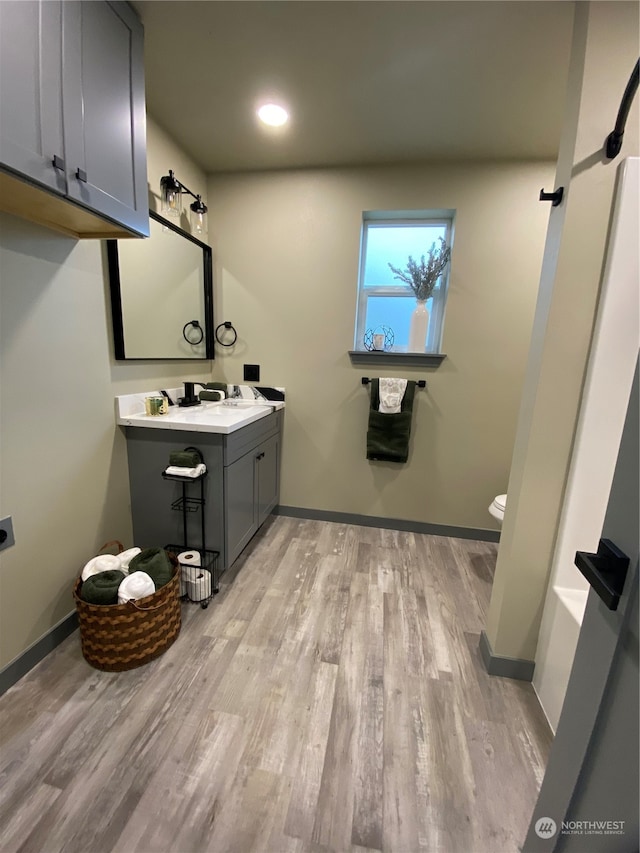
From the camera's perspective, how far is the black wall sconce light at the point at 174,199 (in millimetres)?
1920

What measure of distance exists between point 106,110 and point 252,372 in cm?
159

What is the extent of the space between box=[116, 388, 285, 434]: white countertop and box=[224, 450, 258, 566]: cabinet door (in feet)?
0.73

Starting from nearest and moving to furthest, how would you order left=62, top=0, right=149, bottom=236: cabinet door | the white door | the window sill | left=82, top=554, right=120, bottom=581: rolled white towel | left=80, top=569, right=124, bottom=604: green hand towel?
the white door
left=62, top=0, right=149, bottom=236: cabinet door
left=80, top=569, right=124, bottom=604: green hand towel
left=82, top=554, right=120, bottom=581: rolled white towel
the window sill

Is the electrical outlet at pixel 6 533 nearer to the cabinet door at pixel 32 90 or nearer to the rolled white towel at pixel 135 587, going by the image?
the rolled white towel at pixel 135 587

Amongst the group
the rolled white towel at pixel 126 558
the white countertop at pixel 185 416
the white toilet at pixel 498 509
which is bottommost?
the rolled white towel at pixel 126 558

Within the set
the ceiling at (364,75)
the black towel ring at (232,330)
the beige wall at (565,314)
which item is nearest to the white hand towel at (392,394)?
the beige wall at (565,314)

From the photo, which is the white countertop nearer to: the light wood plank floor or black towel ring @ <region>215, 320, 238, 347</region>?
black towel ring @ <region>215, 320, 238, 347</region>

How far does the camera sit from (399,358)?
7.86 ft

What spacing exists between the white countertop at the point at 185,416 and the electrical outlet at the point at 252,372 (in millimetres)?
449

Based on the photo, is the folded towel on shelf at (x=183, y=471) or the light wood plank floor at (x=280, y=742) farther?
the folded towel on shelf at (x=183, y=471)

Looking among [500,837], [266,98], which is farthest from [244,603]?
[266,98]

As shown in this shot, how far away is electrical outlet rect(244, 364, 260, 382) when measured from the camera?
261cm

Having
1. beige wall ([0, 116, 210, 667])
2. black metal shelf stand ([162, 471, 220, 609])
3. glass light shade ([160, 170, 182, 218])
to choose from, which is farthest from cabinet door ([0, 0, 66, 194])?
black metal shelf stand ([162, 471, 220, 609])

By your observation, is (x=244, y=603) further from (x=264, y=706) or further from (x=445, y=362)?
(x=445, y=362)
